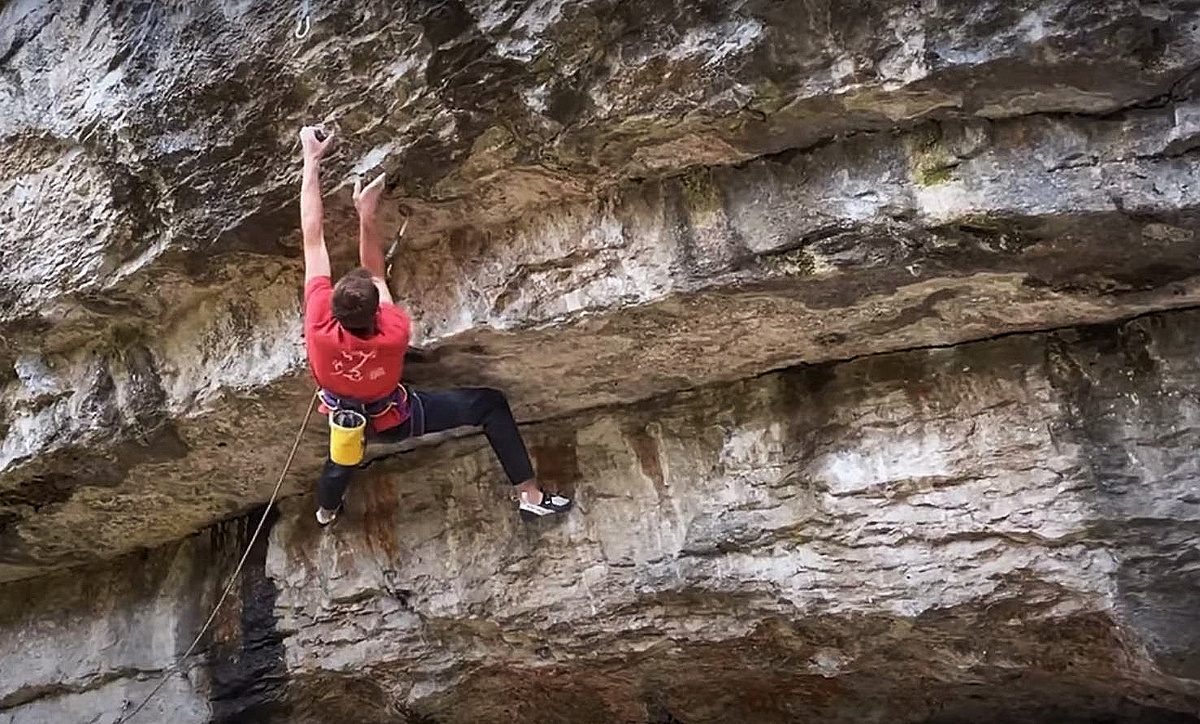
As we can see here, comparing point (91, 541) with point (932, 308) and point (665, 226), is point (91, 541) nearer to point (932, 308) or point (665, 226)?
point (665, 226)

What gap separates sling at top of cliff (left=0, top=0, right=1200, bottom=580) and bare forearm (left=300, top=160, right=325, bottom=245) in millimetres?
210

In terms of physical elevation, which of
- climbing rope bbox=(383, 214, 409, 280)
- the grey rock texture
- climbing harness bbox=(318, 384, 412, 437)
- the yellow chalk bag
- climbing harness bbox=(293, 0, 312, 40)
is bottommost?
the grey rock texture

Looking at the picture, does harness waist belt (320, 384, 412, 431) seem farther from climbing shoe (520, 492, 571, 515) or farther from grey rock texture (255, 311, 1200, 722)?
grey rock texture (255, 311, 1200, 722)

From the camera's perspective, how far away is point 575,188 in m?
4.14

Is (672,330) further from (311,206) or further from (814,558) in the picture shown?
(311,206)

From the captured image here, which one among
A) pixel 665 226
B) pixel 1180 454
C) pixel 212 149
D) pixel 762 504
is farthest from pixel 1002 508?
pixel 212 149

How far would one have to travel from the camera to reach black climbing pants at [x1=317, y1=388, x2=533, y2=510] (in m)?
4.42

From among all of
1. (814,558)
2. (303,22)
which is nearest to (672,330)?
(814,558)

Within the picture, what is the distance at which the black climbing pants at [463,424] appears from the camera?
442 cm

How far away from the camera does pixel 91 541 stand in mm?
6250

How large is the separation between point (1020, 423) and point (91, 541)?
5.06 meters

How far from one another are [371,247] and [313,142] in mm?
429

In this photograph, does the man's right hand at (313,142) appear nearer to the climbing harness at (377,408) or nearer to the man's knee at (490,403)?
the climbing harness at (377,408)

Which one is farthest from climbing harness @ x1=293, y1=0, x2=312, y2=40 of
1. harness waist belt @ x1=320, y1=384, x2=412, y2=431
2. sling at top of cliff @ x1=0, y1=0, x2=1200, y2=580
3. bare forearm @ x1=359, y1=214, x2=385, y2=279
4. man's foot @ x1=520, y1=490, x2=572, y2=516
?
man's foot @ x1=520, y1=490, x2=572, y2=516
